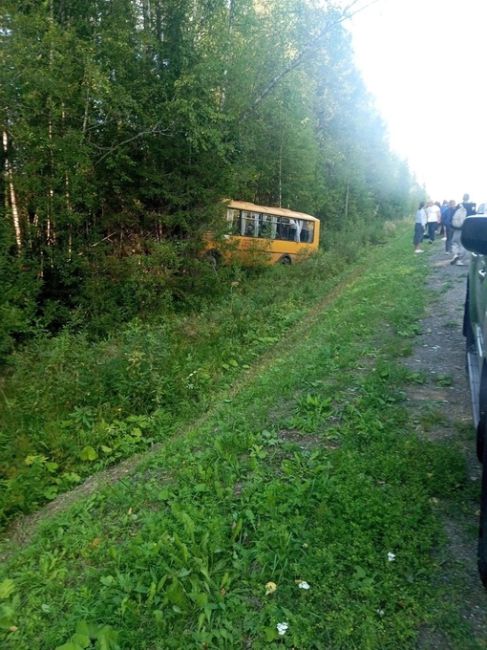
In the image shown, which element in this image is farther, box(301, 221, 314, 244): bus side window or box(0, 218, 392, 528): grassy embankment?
box(301, 221, 314, 244): bus side window

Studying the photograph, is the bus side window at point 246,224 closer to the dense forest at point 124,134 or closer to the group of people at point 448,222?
the dense forest at point 124,134

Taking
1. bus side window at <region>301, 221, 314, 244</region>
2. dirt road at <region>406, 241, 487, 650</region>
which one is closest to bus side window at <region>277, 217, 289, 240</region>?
bus side window at <region>301, 221, 314, 244</region>

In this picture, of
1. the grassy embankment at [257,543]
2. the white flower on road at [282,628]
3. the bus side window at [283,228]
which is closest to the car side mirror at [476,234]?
the grassy embankment at [257,543]

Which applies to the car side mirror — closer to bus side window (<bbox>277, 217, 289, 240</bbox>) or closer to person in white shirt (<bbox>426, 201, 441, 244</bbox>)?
person in white shirt (<bbox>426, 201, 441, 244</bbox>)

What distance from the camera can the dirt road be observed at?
233 cm

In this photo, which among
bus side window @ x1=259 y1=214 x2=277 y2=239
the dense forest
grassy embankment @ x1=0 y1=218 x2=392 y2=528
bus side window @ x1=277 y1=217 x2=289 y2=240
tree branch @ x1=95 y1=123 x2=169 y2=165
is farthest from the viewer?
bus side window @ x1=277 y1=217 x2=289 y2=240

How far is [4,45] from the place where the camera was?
8219mm

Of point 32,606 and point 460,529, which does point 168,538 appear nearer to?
point 32,606

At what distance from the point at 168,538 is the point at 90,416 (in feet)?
11.4

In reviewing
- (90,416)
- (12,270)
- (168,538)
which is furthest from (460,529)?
(12,270)

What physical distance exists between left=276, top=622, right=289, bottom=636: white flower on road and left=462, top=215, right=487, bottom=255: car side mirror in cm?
209

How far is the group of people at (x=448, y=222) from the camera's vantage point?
39.3 feet

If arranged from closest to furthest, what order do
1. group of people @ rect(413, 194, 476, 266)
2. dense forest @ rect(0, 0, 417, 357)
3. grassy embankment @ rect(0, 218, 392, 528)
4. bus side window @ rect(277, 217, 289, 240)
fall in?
grassy embankment @ rect(0, 218, 392, 528) → dense forest @ rect(0, 0, 417, 357) → group of people @ rect(413, 194, 476, 266) → bus side window @ rect(277, 217, 289, 240)

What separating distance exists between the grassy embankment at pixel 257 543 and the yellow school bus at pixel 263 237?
923cm
